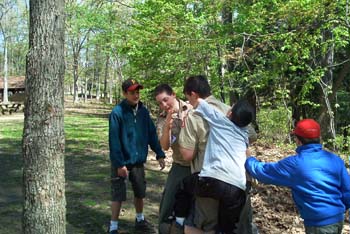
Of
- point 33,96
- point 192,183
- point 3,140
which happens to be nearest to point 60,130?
point 33,96

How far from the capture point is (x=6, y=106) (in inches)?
1320

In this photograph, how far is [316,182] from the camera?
11.4 ft

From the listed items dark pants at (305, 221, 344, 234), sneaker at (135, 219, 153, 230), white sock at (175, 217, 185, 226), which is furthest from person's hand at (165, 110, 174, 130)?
sneaker at (135, 219, 153, 230)

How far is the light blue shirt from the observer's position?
3.66m

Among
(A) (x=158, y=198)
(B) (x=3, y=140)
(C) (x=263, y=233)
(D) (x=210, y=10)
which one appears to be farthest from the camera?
(B) (x=3, y=140)

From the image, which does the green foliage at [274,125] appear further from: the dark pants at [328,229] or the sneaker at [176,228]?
the dark pants at [328,229]

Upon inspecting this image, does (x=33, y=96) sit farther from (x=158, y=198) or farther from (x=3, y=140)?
(x=3, y=140)

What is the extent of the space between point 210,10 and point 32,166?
329 inches

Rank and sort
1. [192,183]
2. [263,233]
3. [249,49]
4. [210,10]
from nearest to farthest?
1. [192,183]
2. [263,233]
3. [249,49]
4. [210,10]

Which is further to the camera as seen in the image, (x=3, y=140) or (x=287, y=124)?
(x=3, y=140)

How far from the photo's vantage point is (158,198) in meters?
7.52

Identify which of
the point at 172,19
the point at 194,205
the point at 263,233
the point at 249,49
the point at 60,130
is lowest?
the point at 263,233

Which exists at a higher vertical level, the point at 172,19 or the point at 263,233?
the point at 172,19

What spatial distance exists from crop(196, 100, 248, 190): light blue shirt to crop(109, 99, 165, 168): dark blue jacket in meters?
1.61
